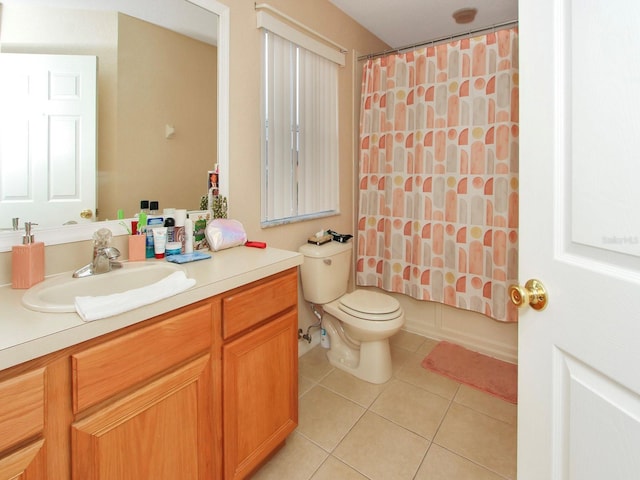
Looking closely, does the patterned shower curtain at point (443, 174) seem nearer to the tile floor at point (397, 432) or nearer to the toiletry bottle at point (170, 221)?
the tile floor at point (397, 432)

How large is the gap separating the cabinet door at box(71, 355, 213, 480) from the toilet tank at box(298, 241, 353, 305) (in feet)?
3.57

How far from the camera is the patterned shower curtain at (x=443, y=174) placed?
212 cm

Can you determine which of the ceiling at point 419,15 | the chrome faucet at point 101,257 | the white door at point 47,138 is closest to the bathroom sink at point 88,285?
the chrome faucet at point 101,257

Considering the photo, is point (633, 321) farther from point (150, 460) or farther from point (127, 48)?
A: point (127, 48)

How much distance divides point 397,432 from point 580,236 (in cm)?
139

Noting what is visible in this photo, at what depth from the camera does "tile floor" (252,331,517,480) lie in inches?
56.5

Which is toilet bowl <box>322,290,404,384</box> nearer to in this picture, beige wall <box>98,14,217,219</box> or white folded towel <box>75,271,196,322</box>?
beige wall <box>98,14,217,219</box>

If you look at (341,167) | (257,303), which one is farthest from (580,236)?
(341,167)

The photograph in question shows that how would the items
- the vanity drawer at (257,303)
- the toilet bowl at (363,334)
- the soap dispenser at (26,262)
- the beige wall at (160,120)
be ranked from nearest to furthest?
the soap dispenser at (26,262)
the vanity drawer at (257,303)
the beige wall at (160,120)
the toilet bowl at (363,334)

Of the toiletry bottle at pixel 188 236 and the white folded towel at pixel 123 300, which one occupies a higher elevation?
the toiletry bottle at pixel 188 236

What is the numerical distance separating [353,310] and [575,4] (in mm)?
1670

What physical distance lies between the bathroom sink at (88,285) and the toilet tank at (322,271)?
3.17 ft

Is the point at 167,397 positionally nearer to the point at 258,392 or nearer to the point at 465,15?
the point at 258,392

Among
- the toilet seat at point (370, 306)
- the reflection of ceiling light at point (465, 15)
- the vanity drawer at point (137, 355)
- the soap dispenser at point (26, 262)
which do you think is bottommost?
the toilet seat at point (370, 306)
